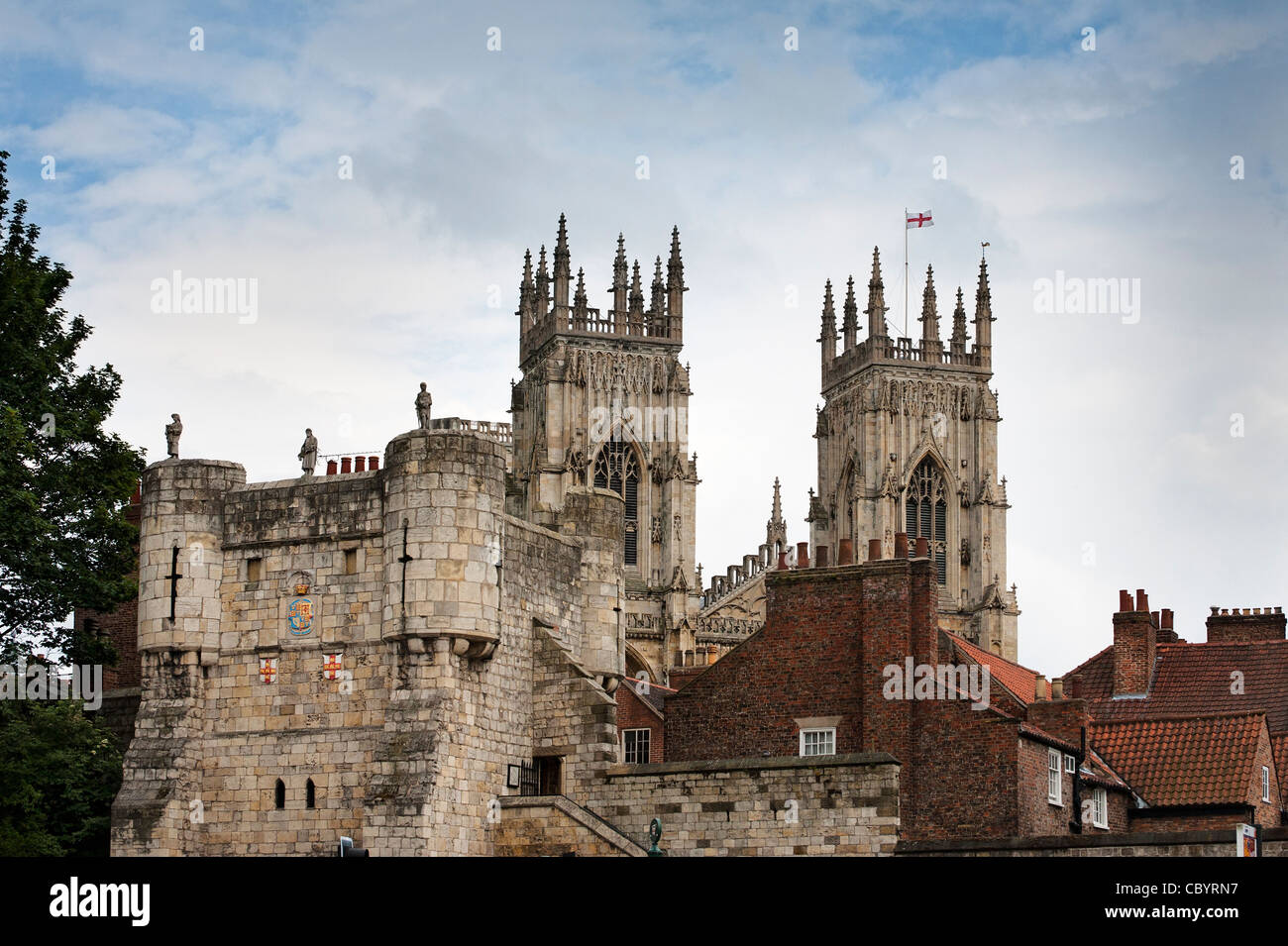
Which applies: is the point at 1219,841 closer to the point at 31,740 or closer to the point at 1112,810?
the point at 1112,810

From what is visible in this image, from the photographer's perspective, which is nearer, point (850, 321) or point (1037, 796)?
point (1037, 796)

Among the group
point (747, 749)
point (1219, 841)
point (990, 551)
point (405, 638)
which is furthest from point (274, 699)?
point (990, 551)

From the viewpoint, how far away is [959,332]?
12138 centimetres

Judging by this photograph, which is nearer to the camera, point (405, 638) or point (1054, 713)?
point (405, 638)

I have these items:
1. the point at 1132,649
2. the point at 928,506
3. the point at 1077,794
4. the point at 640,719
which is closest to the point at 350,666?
the point at 1077,794

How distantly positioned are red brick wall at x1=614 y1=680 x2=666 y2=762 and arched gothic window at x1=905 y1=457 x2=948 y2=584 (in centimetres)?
6353

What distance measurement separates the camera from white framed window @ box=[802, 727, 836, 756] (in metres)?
43.7

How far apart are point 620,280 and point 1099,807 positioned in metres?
77.3

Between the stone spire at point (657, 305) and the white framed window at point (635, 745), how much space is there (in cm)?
6461

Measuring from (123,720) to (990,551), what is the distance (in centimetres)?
7963

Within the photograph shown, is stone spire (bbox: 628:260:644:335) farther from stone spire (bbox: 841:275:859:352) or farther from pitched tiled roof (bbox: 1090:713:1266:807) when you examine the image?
pitched tiled roof (bbox: 1090:713:1266:807)

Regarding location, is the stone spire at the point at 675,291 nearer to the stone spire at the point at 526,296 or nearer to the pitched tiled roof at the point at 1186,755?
the stone spire at the point at 526,296

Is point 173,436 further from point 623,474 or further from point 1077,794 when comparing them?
point 623,474
